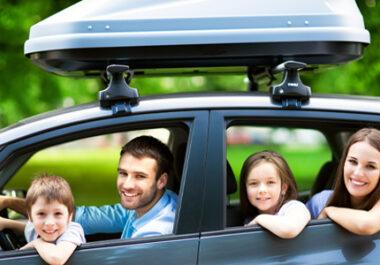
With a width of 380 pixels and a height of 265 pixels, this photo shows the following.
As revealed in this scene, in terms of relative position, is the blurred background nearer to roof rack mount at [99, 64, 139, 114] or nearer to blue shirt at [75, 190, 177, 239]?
blue shirt at [75, 190, 177, 239]

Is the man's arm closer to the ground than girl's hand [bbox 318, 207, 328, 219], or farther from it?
farther from it

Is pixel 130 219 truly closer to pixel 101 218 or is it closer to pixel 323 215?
pixel 101 218

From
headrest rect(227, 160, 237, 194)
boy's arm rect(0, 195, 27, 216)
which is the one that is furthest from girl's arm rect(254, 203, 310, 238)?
boy's arm rect(0, 195, 27, 216)

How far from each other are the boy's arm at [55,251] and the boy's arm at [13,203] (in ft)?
2.51

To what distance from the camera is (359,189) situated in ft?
11.2

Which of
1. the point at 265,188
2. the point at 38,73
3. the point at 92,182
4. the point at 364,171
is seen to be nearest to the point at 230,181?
the point at 265,188

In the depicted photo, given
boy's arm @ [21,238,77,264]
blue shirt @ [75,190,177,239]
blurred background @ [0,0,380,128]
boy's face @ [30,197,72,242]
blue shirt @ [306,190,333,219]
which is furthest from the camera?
blurred background @ [0,0,380,128]

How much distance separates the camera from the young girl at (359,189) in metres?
3.31

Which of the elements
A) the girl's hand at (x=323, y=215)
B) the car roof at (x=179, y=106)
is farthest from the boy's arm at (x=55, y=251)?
the girl's hand at (x=323, y=215)

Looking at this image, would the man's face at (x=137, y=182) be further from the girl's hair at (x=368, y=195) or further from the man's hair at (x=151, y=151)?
the girl's hair at (x=368, y=195)

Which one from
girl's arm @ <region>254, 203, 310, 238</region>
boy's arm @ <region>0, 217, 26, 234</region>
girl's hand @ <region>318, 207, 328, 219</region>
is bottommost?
girl's arm @ <region>254, 203, 310, 238</region>

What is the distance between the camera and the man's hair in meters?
3.49

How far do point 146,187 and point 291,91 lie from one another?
720mm

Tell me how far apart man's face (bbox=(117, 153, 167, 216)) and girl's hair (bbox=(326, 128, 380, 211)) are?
750 mm
